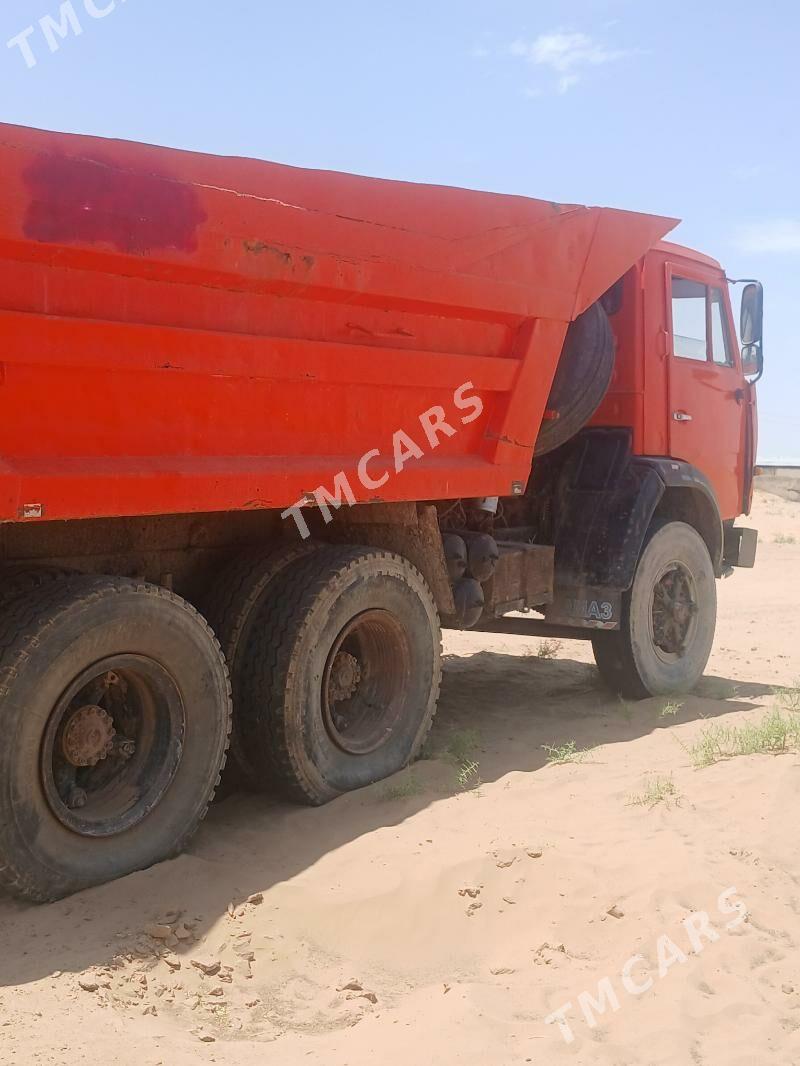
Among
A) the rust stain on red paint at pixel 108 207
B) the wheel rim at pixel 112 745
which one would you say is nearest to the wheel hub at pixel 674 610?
the wheel rim at pixel 112 745

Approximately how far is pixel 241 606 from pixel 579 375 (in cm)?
237

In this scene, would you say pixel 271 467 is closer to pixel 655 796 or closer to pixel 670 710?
pixel 655 796

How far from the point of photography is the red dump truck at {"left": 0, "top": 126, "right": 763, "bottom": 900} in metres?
3.49

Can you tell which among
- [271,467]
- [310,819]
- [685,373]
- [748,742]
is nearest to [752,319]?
[685,373]

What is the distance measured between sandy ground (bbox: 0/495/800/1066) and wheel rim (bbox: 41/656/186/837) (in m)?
0.28

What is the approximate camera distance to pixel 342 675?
4.91 metres

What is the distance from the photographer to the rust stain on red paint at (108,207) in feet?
10.9

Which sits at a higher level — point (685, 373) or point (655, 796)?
point (685, 373)

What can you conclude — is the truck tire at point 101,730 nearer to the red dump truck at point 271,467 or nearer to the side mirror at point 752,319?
the red dump truck at point 271,467

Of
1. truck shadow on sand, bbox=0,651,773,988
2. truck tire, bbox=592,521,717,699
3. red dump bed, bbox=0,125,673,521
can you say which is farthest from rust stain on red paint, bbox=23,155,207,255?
truck tire, bbox=592,521,717,699

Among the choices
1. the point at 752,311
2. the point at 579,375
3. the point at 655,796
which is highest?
the point at 752,311

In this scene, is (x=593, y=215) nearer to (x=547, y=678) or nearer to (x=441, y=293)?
(x=441, y=293)

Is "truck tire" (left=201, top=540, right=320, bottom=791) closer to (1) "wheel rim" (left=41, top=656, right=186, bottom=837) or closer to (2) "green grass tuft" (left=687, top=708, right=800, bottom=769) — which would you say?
(1) "wheel rim" (left=41, top=656, right=186, bottom=837)

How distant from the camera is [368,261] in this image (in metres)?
4.35
